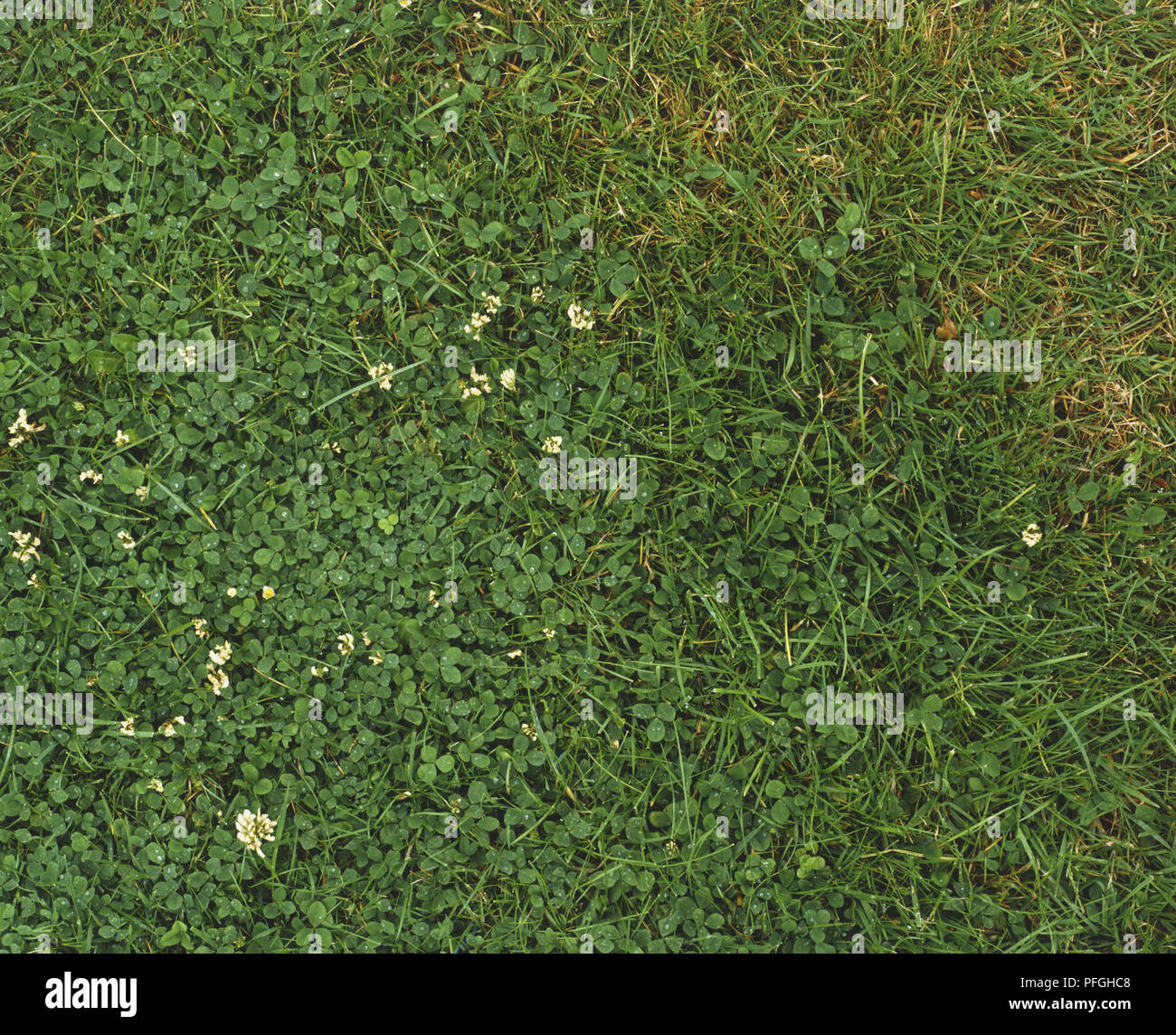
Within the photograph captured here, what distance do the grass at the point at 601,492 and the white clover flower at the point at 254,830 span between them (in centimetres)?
5

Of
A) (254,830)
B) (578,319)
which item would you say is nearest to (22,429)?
(254,830)

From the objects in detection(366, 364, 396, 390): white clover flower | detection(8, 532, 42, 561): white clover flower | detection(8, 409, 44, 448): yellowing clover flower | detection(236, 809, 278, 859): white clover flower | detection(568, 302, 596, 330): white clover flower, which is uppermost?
detection(568, 302, 596, 330): white clover flower

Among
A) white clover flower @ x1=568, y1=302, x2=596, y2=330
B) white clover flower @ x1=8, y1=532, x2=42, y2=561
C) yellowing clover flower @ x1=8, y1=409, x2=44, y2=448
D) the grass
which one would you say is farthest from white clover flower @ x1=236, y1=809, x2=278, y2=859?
white clover flower @ x1=568, y1=302, x2=596, y2=330

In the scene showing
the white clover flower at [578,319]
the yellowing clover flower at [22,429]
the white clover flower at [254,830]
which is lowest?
the white clover flower at [254,830]

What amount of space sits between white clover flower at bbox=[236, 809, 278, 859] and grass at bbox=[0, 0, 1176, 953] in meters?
0.05

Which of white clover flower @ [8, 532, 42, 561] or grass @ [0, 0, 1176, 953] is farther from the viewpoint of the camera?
white clover flower @ [8, 532, 42, 561]

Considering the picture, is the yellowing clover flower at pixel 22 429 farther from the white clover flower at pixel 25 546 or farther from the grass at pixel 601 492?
the white clover flower at pixel 25 546

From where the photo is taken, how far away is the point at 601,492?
10.3 feet

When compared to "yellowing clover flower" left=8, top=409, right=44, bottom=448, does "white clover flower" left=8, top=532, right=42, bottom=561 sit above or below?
below

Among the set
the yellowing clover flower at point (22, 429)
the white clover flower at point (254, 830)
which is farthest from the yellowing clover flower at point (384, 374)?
the white clover flower at point (254, 830)

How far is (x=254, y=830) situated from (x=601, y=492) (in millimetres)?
1942

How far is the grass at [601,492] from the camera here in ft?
9.98

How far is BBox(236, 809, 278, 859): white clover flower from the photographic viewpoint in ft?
9.99

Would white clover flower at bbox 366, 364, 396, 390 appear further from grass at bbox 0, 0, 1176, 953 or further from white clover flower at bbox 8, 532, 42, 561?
white clover flower at bbox 8, 532, 42, 561
